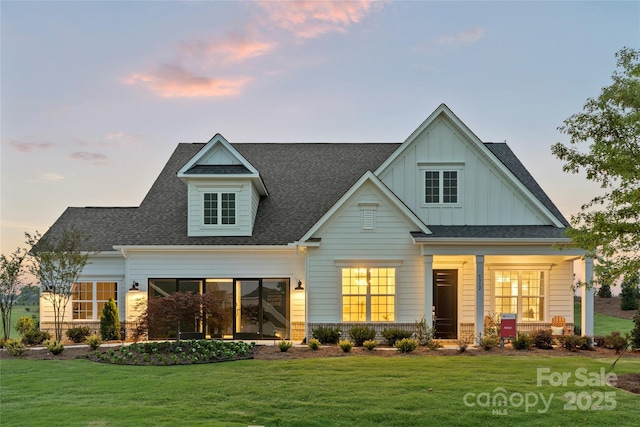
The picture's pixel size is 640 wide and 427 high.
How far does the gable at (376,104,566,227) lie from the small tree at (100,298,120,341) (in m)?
11.6

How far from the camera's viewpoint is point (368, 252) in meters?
18.8

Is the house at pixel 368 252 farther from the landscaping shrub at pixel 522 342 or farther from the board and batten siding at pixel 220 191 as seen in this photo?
the landscaping shrub at pixel 522 342

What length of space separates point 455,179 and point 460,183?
0.81 ft

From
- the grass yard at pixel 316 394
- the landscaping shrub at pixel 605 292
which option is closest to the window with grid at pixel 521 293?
the grass yard at pixel 316 394

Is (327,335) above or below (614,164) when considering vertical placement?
below

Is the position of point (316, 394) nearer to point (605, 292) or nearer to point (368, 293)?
point (368, 293)

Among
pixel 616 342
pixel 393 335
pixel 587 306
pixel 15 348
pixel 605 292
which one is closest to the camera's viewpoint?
pixel 15 348

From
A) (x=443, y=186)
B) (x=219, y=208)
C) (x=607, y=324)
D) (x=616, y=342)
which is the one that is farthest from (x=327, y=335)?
(x=607, y=324)

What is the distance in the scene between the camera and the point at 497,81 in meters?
23.1

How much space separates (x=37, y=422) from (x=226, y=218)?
11903 mm

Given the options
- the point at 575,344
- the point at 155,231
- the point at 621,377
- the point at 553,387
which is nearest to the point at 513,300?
the point at 575,344

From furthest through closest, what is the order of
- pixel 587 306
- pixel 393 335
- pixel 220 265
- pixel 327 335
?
pixel 220 265
pixel 327 335
pixel 587 306
pixel 393 335

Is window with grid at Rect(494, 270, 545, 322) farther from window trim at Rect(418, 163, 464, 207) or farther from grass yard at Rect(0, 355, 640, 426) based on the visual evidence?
grass yard at Rect(0, 355, 640, 426)

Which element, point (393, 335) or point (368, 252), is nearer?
point (393, 335)
